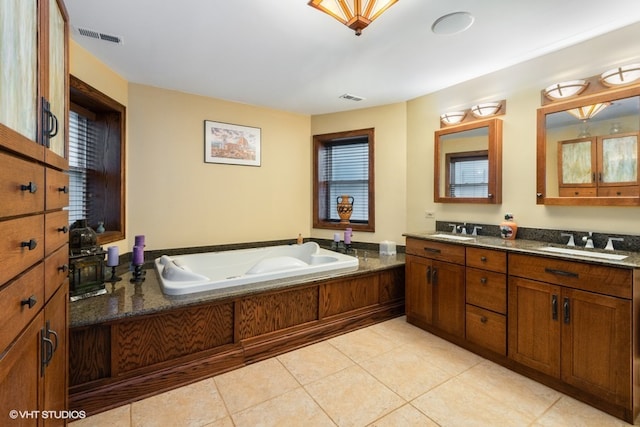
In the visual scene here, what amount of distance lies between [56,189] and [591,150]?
321 centimetres

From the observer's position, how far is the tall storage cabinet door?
0.75m

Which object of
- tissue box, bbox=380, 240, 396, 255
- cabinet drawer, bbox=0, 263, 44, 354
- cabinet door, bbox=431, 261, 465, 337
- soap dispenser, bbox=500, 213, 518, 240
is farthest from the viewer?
tissue box, bbox=380, 240, 396, 255

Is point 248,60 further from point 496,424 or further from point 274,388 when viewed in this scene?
point 496,424

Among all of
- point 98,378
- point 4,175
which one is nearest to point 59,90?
point 4,175

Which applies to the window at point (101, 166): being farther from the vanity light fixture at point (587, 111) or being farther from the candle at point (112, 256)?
the vanity light fixture at point (587, 111)

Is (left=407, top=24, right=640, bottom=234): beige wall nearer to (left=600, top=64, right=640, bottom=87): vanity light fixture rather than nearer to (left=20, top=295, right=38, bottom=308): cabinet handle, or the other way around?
(left=600, top=64, right=640, bottom=87): vanity light fixture

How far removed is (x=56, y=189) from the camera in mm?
1102

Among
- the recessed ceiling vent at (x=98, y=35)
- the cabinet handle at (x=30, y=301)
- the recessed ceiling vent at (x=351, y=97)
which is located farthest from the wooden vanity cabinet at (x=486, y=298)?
the recessed ceiling vent at (x=98, y=35)

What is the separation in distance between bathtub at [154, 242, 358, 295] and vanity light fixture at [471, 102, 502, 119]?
188 cm

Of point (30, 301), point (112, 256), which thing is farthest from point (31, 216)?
point (112, 256)

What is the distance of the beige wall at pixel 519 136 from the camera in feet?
6.78

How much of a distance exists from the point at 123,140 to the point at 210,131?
0.87m

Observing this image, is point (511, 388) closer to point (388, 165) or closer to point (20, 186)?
point (388, 165)

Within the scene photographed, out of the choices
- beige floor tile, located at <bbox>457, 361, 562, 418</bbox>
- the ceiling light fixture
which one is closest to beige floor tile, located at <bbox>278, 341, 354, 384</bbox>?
beige floor tile, located at <bbox>457, 361, 562, 418</bbox>
